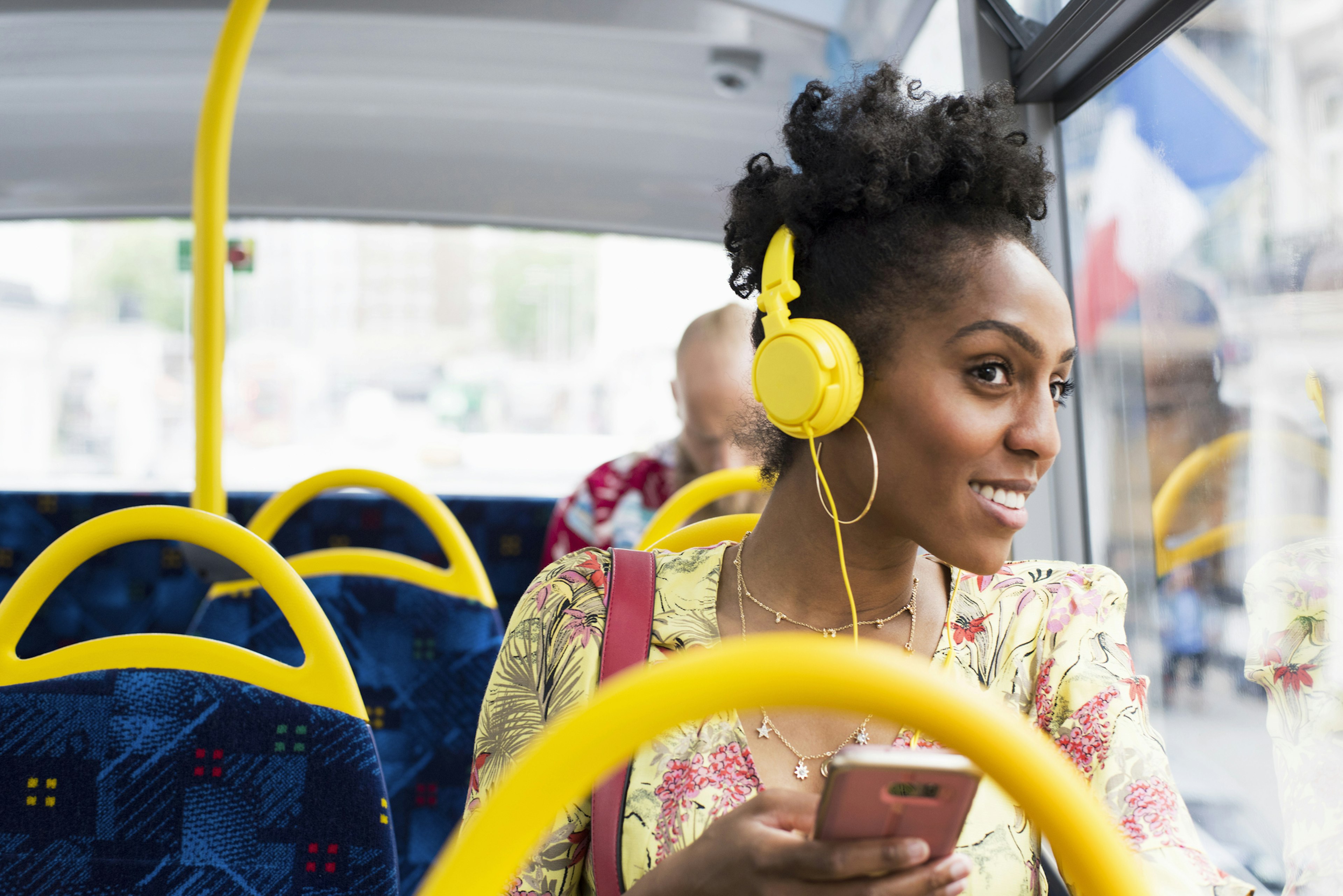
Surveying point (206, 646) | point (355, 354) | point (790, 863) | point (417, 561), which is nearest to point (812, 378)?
point (790, 863)

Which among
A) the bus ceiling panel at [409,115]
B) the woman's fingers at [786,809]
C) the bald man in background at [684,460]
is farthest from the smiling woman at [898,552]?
the bus ceiling panel at [409,115]

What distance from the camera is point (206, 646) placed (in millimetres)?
1074

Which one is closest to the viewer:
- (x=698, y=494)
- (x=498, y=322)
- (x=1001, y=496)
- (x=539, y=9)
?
(x=1001, y=496)

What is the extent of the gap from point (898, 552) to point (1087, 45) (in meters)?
1.04

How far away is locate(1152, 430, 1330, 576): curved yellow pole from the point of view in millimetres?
1168

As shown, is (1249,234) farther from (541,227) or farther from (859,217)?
(541,227)

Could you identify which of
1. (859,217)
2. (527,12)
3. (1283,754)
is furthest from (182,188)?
(1283,754)

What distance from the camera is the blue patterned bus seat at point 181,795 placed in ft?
3.34

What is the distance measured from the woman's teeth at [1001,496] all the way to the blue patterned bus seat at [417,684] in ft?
3.81

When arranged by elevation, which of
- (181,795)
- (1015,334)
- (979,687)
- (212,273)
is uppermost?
(212,273)

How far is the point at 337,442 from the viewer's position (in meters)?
3.92

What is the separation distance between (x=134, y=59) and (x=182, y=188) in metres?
0.73

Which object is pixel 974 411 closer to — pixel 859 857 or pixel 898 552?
pixel 898 552

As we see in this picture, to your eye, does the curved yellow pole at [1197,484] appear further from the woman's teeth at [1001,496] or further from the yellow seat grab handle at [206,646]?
the yellow seat grab handle at [206,646]
